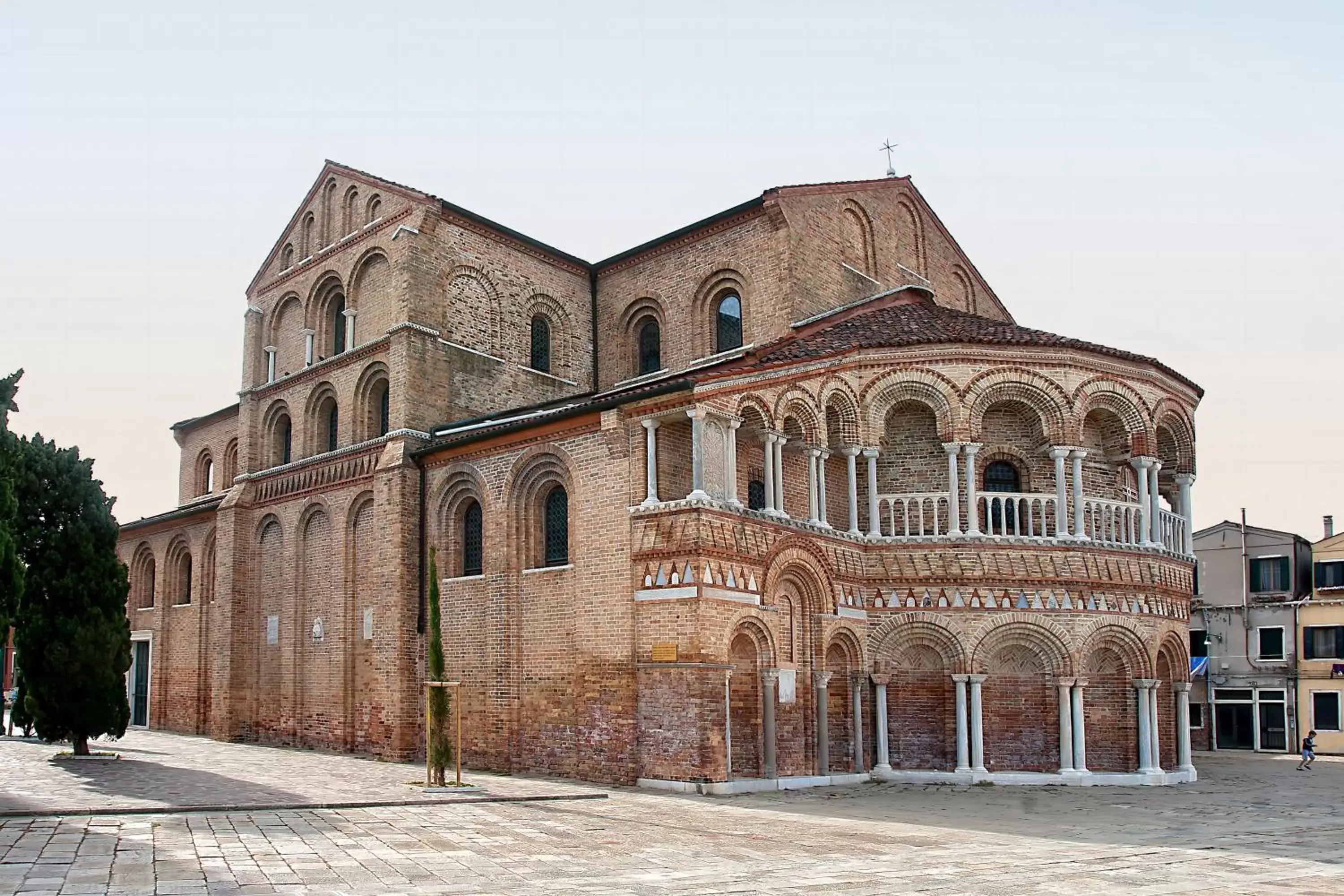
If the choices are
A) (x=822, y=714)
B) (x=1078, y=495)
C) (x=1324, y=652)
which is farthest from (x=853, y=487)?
(x=1324, y=652)

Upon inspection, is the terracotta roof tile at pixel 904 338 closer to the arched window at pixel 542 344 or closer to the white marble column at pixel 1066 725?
the white marble column at pixel 1066 725

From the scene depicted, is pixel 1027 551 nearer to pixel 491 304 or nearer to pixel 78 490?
pixel 491 304

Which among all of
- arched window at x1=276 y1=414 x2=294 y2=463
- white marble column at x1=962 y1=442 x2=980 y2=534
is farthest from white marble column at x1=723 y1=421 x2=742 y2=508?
arched window at x1=276 y1=414 x2=294 y2=463

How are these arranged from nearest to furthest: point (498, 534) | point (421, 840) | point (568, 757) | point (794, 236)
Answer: point (421, 840) → point (568, 757) → point (498, 534) → point (794, 236)

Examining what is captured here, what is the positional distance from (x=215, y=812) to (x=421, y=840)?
345 centimetres

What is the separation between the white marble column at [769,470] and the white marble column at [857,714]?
3.68m

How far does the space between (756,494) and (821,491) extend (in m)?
1.17

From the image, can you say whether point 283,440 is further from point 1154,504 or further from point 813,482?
point 1154,504

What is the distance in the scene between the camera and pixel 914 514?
21750mm

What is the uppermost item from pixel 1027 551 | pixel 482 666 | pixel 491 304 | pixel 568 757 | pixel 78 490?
pixel 491 304

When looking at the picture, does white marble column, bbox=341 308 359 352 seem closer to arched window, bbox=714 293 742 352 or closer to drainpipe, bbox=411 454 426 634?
drainpipe, bbox=411 454 426 634

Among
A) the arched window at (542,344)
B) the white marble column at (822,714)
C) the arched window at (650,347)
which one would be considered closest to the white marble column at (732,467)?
the white marble column at (822,714)

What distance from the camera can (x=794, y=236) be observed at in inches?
953

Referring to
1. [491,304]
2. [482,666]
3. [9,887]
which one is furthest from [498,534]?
[9,887]
